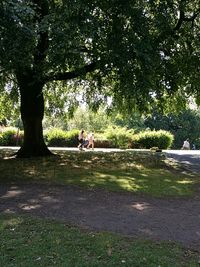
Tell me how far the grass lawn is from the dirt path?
3.88ft

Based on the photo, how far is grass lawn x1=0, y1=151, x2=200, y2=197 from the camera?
14.5m

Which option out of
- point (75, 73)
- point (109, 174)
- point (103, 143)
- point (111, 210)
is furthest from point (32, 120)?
point (103, 143)

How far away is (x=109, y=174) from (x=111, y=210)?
590cm

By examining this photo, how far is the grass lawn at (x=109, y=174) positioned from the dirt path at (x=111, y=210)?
118 cm

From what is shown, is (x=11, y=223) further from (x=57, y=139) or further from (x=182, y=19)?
(x=57, y=139)

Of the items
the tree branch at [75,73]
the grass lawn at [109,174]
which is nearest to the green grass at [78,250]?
the grass lawn at [109,174]

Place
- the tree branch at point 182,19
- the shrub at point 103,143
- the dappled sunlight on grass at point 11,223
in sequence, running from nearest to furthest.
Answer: the dappled sunlight on grass at point 11,223, the tree branch at point 182,19, the shrub at point 103,143

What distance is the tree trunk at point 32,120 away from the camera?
2138 cm

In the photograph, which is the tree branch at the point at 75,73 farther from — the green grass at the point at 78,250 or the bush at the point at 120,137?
the bush at the point at 120,137

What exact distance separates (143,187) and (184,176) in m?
3.65

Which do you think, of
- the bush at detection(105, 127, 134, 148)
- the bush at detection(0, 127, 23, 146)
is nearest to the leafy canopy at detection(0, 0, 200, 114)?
the bush at detection(105, 127, 134, 148)

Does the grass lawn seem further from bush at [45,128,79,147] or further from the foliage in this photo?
the foliage

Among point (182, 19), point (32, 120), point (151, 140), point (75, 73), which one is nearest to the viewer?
point (75, 73)

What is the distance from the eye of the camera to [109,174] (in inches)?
664
